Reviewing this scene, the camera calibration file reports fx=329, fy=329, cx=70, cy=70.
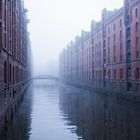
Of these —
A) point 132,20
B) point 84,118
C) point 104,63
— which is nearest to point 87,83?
point 104,63

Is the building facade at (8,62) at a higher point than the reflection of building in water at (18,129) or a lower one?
higher

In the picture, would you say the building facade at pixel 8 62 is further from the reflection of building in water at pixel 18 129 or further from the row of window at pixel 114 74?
the row of window at pixel 114 74

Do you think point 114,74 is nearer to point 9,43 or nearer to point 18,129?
point 9,43

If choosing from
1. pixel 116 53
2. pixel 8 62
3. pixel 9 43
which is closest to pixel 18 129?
pixel 8 62

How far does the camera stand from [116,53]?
170 ft

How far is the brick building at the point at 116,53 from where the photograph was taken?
136 feet

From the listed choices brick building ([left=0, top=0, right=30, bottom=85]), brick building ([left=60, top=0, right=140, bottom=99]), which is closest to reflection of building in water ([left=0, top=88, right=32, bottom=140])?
brick building ([left=0, top=0, right=30, bottom=85])

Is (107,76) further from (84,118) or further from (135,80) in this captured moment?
(84,118)

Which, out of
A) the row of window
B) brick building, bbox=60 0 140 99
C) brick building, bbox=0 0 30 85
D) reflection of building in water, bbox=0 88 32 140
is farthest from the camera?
brick building, bbox=60 0 140 99

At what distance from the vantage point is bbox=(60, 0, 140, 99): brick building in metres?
41.5

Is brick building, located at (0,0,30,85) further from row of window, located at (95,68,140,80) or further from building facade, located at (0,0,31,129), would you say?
row of window, located at (95,68,140,80)

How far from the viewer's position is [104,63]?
6112 centimetres

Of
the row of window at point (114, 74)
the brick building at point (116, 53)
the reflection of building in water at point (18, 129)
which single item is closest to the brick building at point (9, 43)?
the reflection of building in water at point (18, 129)

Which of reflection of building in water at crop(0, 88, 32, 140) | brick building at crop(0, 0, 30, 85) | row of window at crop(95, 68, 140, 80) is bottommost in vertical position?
reflection of building in water at crop(0, 88, 32, 140)
